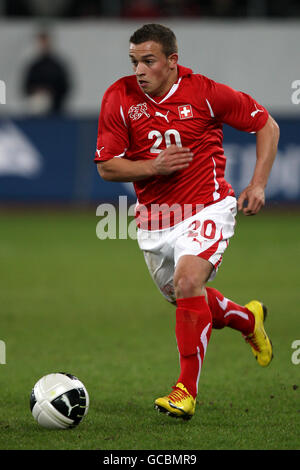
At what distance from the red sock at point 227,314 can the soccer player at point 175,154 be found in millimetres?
357

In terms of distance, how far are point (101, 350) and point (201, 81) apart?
7.88ft

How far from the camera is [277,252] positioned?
1173 centimetres

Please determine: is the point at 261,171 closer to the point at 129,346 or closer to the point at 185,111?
the point at 185,111

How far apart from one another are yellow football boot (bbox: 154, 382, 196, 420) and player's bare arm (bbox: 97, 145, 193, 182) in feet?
4.03

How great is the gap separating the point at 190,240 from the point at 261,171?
23.3 inches

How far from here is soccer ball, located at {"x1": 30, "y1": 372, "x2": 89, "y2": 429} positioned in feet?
15.3

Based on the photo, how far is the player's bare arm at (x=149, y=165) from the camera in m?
5.00

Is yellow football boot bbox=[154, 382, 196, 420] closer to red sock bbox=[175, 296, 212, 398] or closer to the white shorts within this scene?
red sock bbox=[175, 296, 212, 398]

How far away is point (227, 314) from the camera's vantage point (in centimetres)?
590

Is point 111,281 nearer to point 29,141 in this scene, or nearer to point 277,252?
point 277,252
